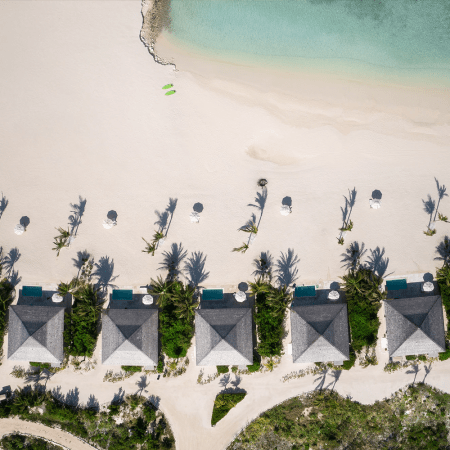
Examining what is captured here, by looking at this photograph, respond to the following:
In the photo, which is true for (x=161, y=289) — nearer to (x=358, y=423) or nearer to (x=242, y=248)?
(x=242, y=248)

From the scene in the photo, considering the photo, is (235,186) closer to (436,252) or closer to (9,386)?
(436,252)

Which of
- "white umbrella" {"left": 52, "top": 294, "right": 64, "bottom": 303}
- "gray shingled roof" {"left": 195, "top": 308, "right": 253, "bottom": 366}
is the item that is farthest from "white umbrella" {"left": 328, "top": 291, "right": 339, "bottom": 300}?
"white umbrella" {"left": 52, "top": 294, "right": 64, "bottom": 303}

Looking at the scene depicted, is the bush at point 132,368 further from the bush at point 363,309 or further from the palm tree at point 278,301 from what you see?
the bush at point 363,309

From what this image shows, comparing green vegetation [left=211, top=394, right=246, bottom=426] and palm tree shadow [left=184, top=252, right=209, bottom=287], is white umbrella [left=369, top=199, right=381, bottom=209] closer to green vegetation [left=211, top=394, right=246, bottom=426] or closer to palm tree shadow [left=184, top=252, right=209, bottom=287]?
palm tree shadow [left=184, top=252, right=209, bottom=287]

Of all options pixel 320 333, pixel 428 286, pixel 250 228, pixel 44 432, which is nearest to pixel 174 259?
pixel 250 228

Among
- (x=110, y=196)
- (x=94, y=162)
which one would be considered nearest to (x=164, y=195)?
(x=110, y=196)

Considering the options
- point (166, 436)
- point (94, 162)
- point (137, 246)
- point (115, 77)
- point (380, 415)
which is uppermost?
point (115, 77)
